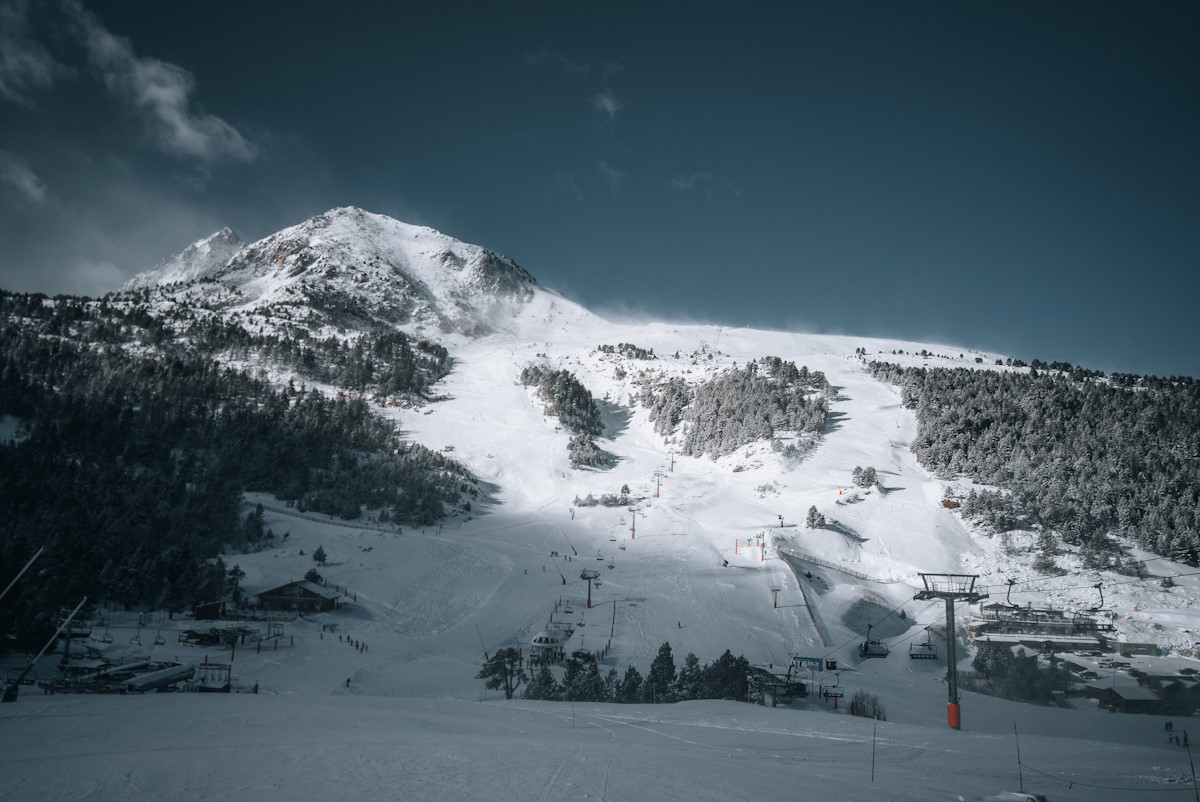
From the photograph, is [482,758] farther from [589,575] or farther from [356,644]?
[589,575]

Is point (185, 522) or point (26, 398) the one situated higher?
point (26, 398)

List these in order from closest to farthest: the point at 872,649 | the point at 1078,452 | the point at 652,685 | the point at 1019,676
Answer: the point at 652,685 < the point at 1019,676 < the point at 872,649 < the point at 1078,452

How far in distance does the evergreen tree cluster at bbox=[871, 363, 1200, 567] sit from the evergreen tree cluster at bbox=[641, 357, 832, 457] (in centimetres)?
1795

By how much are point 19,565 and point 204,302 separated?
157290mm

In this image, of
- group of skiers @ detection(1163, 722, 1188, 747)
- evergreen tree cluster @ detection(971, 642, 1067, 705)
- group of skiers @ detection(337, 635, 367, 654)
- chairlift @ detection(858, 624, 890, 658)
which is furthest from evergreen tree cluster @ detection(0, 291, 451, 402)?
group of skiers @ detection(1163, 722, 1188, 747)

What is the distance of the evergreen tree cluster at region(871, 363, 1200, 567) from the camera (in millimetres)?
60281

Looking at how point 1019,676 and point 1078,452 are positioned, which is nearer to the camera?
point 1019,676

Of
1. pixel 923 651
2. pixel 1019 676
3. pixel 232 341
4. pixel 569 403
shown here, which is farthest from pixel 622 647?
pixel 232 341

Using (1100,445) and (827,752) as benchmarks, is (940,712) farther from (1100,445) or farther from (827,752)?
(1100,445)

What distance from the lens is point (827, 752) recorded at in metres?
16.7

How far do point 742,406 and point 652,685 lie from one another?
269ft

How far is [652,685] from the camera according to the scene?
3203 centimetres

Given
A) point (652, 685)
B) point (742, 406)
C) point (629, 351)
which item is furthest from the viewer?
point (629, 351)

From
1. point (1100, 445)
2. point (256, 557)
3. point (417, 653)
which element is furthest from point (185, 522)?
point (1100, 445)
